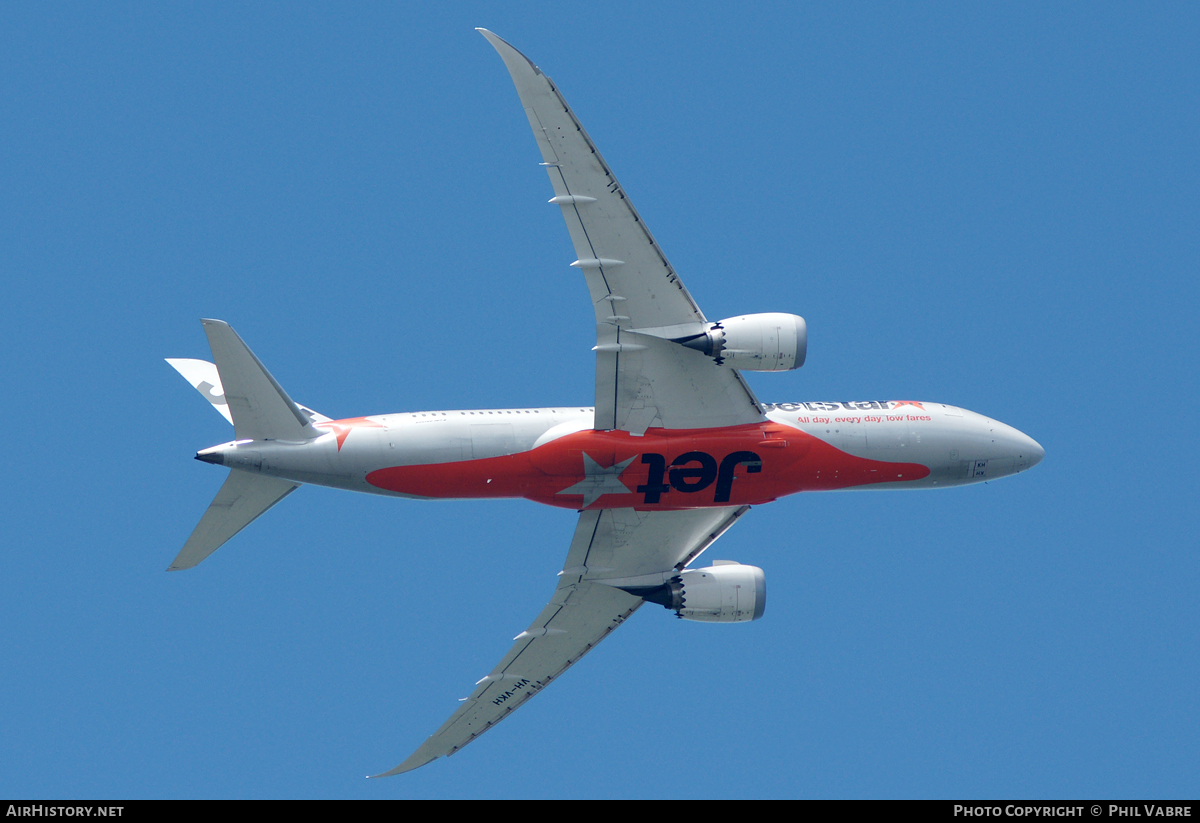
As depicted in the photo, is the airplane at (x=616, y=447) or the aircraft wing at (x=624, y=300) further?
the airplane at (x=616, y=447)

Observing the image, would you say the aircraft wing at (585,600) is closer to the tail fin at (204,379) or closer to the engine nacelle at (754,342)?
the engine nacelle at (754,342)

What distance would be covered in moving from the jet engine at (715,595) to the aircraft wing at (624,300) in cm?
431

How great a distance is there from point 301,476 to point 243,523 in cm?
223

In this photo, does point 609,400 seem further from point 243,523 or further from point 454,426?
point 243,523

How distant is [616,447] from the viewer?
1216 inches

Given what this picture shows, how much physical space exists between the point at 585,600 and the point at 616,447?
4.99 m

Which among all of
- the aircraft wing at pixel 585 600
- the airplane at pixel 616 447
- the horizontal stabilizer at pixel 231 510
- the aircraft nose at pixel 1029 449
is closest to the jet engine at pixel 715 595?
the airplane at pixel 616 447

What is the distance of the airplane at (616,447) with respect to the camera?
95.7ft

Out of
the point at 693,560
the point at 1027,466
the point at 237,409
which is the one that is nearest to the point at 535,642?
the point at 693,560

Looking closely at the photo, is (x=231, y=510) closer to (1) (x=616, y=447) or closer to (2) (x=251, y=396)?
(2) (x=251, y=396)

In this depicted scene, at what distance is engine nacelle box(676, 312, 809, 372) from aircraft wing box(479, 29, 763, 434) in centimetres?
39

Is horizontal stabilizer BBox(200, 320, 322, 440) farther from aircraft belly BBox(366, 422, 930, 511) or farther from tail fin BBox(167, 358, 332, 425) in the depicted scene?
tail fin BBox(167, 358, 332, 425)

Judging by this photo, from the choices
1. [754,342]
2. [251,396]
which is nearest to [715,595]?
[754,342]
